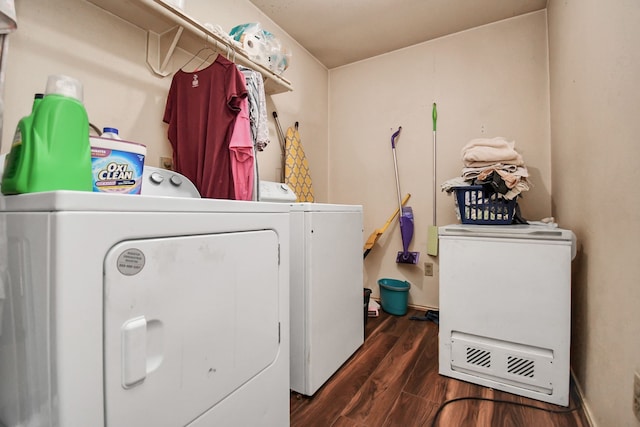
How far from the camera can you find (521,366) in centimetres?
129

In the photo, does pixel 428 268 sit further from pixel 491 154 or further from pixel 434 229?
pixel 491 154

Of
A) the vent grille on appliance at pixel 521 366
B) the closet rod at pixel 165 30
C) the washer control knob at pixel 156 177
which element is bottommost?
the vent grille on appliance at pixel 521 366

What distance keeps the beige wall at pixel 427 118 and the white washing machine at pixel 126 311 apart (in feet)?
6.26

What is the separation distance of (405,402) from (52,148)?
1523 mm

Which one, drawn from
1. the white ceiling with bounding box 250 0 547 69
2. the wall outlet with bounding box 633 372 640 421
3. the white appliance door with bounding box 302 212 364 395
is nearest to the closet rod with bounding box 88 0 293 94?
the white ceiling with bounding box 250 0 547 69

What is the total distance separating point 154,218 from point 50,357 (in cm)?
28

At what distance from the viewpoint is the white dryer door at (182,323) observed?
53cm

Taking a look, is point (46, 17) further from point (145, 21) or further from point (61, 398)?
point (61, 398)

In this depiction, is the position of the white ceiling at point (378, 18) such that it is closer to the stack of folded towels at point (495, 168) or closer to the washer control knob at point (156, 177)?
the stack of folded towels at point (495, 168)

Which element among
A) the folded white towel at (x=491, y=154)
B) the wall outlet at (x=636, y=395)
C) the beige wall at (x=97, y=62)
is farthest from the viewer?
the folded white towel at (x=491, y=154)

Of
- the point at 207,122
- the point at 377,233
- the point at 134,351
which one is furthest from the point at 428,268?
the point at 134,351

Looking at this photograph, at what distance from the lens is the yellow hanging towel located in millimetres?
2146

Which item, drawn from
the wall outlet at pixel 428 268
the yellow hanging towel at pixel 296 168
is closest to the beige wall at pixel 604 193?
the wall outlet at pixel 428 268

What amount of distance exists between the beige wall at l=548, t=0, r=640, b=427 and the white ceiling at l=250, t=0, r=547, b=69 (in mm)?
607
